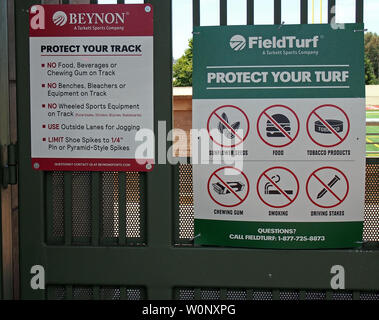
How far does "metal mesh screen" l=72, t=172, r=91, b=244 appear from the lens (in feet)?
7.32

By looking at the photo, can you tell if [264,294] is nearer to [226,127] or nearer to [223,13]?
[226,127]

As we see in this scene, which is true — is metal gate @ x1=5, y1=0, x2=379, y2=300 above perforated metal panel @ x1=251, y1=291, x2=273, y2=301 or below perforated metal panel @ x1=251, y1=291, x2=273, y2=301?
above

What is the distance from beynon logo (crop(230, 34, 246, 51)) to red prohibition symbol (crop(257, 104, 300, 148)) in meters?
0.29

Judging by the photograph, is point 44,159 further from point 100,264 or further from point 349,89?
point 349,89

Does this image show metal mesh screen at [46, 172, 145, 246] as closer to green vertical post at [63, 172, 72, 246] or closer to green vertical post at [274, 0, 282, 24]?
green vertical post at [63, 172, 72, 246]

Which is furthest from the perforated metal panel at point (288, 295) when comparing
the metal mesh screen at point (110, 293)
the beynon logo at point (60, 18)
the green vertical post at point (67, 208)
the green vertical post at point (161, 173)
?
the beynon logo at point (60, 18)

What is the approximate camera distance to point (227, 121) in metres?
2.10

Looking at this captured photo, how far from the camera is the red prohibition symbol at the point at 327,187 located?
2078 millimetres

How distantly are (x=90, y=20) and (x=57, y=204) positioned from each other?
33.3 inches

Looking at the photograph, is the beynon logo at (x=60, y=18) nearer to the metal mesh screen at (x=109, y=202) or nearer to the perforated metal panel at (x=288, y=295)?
the metal mesh screen at (x=109, y=202)

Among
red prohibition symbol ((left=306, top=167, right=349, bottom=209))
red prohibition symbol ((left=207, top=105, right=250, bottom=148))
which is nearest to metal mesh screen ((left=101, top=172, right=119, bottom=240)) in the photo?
red prohibition symbol ((left=207, top=105, right=250, bottom=148))

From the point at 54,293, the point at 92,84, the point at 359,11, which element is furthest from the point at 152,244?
the point at 359,11
